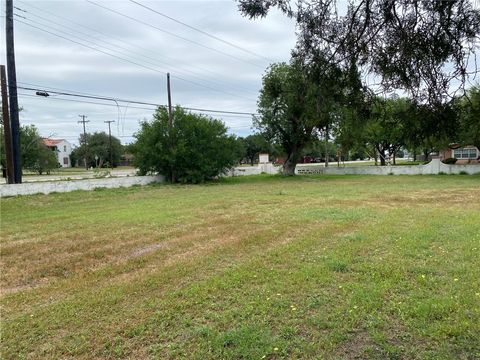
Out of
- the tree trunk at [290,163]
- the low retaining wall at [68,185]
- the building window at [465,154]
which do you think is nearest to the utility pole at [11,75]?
the low retaining wall at [68,185]

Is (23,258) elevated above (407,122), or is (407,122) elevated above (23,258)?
(407,122)

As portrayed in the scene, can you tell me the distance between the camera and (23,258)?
649 centimetres

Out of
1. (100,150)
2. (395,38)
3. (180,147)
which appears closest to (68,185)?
(180,147)

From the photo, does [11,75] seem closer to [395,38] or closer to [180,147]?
[180,147]

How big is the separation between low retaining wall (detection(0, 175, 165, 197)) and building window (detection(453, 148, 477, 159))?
30594 millimetres

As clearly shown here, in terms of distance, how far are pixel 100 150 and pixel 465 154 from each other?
188ft

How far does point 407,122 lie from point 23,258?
245 inches

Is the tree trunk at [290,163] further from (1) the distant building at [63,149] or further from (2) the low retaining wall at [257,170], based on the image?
(1) the distant building at [63,149]

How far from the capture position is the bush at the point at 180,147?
2436cm

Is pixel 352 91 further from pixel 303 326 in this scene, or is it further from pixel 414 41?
pixel 303 326

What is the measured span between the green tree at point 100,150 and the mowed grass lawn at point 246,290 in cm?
6479

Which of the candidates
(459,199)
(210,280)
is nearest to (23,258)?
(210,280)

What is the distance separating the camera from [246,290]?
4531 millimetres

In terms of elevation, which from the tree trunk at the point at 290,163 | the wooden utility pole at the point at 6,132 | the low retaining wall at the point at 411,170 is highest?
the wooden utility pole at the point at 6,132
